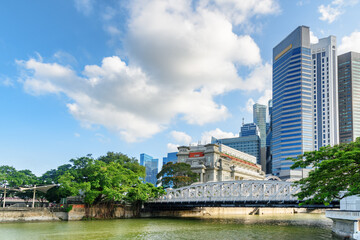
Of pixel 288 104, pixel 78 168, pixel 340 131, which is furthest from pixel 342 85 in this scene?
pixel 78 168

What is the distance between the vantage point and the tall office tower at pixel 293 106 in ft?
504

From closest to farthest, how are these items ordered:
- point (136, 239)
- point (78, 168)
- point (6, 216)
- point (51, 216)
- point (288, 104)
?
point (136, 239) → point (6, 216) → point (51, 216) → point (78, 168) → point (288, 104)

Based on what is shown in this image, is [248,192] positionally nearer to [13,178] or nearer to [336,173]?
[336,173]

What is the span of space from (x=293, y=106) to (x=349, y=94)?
39553 millimetres

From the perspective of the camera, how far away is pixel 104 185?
195ft

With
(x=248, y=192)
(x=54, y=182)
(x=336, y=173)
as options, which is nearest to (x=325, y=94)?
(x=248, y=192)

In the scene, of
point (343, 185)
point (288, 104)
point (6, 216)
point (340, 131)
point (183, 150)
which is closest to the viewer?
point (343, 185)

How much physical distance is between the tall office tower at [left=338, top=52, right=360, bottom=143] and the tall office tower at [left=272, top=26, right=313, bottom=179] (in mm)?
28146

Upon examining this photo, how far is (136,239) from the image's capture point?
114 feet

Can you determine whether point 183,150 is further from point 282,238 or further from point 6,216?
point 282,238

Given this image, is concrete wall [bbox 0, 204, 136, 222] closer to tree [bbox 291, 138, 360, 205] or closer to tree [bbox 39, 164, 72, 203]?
tree [bbox 39, 164, 72, 203]

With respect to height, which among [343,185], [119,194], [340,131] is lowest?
[119,194]

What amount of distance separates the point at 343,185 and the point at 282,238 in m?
11.3

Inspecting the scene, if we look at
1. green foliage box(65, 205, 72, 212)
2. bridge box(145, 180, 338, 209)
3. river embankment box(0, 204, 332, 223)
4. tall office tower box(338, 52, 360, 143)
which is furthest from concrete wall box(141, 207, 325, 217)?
tall office tower box(338, 52, 360, 143)
